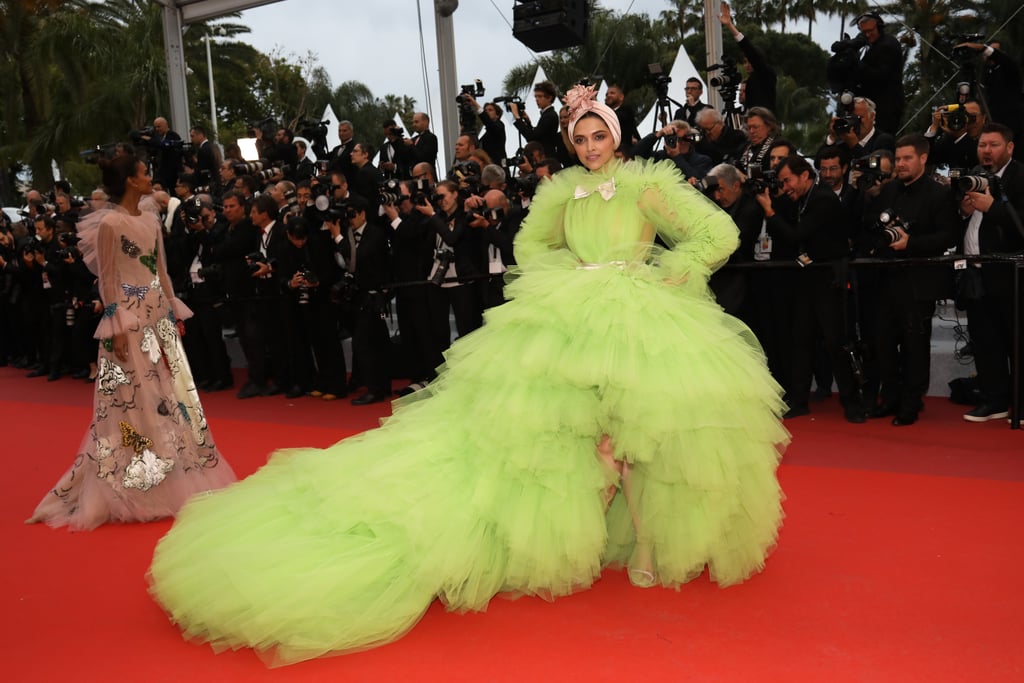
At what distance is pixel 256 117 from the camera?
38.5 m

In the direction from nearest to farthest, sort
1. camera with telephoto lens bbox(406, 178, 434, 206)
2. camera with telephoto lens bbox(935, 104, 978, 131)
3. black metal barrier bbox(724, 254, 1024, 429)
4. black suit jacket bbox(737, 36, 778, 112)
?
black metal barrier bbox(724, 254, 1024, 429) → camera with telephoto lens bbox(935, 104, 978, 131) → camera with telephoto lens bbox(406, 178, 434, 206) → black suit jacket bbox(737, 36, 778, 112)

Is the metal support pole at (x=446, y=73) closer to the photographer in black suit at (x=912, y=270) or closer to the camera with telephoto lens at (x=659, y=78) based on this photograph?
the camera with telephoto lens at (x=659, y=78)

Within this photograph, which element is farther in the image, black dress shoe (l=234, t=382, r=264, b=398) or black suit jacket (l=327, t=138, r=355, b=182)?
black suit jacket (l=327, t=138, r=355, b=182)

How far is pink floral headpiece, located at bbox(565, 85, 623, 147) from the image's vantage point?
3.80m

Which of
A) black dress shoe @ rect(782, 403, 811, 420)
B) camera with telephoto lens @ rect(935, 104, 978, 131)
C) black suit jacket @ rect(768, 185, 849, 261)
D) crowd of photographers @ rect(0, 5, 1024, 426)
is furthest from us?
camera with telephoto lens @ rect(935, 104, 978, 131)

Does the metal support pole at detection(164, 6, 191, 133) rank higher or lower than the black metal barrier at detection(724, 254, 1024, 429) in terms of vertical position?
higher

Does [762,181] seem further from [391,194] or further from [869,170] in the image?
[391,194]

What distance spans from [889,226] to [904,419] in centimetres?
125

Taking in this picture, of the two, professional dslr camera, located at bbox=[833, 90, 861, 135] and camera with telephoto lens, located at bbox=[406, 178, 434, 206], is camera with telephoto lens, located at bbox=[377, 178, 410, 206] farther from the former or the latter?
professional dslr camera, located at bbox=[833, 90, 861, 135]

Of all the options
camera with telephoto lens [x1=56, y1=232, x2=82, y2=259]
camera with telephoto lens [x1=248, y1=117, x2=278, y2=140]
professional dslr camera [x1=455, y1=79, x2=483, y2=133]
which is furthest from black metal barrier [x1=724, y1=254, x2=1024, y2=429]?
camera with telephoto lens [x1=248, y1=117, x2=278, y2=140]

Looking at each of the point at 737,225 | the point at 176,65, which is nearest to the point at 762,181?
the point at 737,225

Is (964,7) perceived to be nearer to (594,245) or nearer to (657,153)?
(657,153)

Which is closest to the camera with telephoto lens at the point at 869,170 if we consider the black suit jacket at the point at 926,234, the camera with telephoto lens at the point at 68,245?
the black suit jacket at the point at 926,234

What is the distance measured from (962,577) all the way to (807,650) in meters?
0.93
